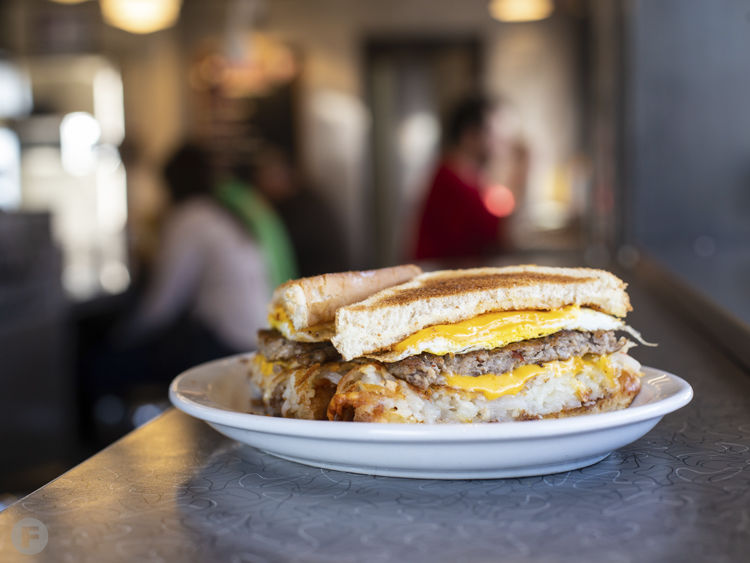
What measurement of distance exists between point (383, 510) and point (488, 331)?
232 mm

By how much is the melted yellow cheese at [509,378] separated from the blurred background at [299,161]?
847 millimetres

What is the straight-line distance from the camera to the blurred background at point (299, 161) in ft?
11.4

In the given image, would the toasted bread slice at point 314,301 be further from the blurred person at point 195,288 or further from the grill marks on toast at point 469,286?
the blurred person at point 195,288

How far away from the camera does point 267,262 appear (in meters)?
4.17

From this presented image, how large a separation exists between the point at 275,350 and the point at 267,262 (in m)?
3.21

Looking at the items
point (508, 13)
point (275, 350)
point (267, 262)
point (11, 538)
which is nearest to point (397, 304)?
point (275, 350)

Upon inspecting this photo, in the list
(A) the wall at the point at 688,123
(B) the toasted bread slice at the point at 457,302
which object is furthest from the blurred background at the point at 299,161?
(B) the toasted bread slice at the point at 457,302

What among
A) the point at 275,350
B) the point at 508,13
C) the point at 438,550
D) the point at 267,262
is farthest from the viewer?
the point at 508,13

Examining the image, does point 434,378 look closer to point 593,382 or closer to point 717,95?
point 593,382

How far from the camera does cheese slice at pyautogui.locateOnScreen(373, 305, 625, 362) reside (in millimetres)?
851

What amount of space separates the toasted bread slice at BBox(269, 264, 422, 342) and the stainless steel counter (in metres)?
0.15

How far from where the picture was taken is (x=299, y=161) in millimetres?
8727

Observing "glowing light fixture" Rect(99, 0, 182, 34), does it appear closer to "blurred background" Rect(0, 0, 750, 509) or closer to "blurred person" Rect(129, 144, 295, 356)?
"blurred background" Rect(0, 0, 750, 509)

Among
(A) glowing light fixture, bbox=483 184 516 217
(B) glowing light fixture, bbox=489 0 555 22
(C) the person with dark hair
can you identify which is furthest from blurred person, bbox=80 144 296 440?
(B) glowing light fixture, bbox=489 0 555 22
